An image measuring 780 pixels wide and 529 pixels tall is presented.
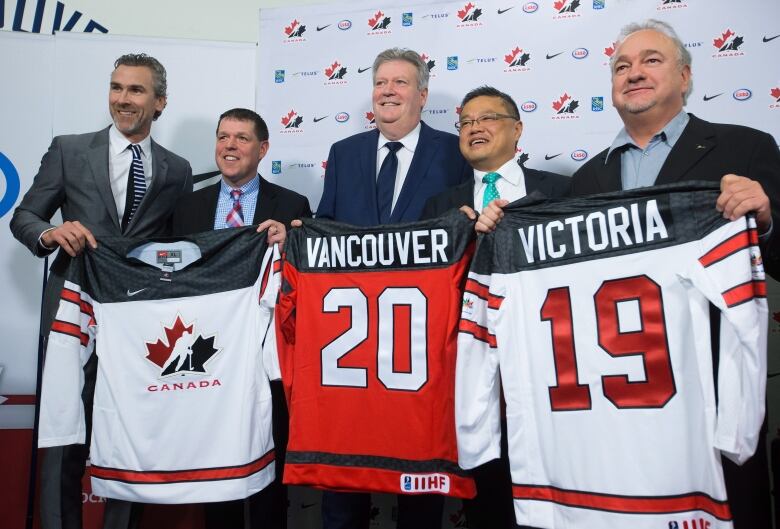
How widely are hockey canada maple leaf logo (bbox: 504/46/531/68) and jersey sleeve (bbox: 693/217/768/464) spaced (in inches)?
75.6

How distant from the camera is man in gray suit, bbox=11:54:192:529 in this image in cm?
243

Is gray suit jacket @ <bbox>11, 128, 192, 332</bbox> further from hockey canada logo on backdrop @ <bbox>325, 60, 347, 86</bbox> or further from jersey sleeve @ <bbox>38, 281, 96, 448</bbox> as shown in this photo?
hockey canada logo on backdrop @ <bbox>325, 60, 347, 86</bbox>

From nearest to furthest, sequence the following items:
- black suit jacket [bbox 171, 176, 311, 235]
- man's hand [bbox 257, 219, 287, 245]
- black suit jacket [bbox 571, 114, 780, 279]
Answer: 1. black suit jacket [bbox 571, 114, 780, 279]
2. man's hand [bbox 257, 219, 287, 245]
3. black suit jacket [bbox 171, 176, 311, 235]

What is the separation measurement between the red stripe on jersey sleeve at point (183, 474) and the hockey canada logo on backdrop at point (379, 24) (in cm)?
239

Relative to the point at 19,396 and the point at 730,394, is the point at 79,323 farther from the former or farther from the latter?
the point at 730,394

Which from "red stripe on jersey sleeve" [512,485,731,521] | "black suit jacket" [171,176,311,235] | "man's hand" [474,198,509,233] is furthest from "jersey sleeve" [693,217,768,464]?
"black suit jacket" [171,176,311,235]

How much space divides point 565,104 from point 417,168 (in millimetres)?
1078

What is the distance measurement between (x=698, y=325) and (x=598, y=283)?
291 millimetres

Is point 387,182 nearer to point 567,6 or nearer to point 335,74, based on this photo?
Result: point 335,74

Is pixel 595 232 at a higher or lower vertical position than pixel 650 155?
lower

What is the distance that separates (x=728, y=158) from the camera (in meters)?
1.91

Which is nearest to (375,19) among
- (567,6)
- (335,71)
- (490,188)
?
(335,71)

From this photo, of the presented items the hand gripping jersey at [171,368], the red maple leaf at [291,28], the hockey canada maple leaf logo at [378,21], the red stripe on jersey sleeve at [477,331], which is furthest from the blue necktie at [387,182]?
the red maple leaf at [291,28]

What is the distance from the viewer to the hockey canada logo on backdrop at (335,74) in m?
3.56
